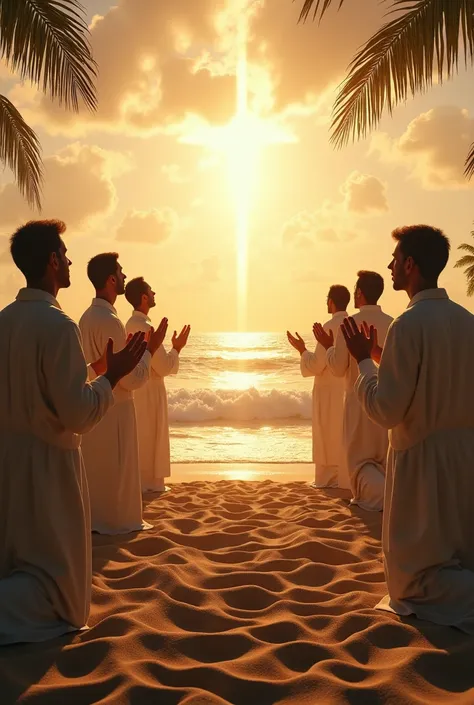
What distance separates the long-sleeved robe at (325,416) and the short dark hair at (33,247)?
5.46 meters

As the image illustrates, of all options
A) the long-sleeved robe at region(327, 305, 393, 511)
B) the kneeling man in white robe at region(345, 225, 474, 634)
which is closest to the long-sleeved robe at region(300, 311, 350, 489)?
the long-sleeved robe at region(327, 305, 393, 511)

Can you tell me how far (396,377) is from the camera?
3811 millimetres

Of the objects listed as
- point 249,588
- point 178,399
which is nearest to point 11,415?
point 249,588

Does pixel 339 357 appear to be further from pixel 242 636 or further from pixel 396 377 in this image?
pixel 242 636

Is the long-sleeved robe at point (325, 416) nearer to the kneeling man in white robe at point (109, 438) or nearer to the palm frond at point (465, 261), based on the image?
the kneeling man in white robe at point (109, 438)

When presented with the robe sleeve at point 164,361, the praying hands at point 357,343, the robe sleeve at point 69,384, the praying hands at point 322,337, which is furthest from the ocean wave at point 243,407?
the robe sleeve at point 69,384

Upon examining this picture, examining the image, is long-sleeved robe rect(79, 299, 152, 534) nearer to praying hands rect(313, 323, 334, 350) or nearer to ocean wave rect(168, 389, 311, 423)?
praying hands rect(313, 323, 334, 350)

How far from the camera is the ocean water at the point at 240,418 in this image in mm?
14102

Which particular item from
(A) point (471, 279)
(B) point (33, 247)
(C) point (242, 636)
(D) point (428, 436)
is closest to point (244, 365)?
(A) point (471, 279)

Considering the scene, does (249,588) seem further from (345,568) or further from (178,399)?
(178,399)

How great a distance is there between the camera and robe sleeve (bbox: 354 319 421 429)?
381cm

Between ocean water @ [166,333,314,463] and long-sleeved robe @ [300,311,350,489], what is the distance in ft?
11.7

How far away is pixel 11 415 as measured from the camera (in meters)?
3.65

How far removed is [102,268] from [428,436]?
3367 mm
